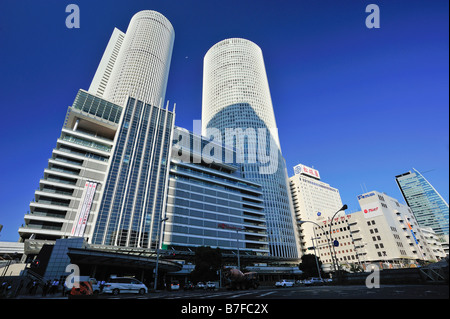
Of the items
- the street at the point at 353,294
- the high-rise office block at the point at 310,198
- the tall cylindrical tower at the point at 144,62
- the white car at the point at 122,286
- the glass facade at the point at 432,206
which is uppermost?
the tall cylindrical tower at the point at 144,62

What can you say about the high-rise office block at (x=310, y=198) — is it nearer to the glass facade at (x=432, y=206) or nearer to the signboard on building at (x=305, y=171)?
the signboard on building at (x=305, y=171)

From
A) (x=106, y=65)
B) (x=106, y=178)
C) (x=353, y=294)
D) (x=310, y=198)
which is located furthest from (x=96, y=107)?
(x=310, y=198)

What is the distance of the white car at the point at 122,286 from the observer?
22.0 metres

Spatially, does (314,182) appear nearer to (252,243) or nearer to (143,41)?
(252,243)

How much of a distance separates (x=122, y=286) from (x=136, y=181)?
47.9 metres

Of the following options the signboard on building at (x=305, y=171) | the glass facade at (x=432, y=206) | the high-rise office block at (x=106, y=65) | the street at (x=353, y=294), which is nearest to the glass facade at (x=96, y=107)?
the high-rise office block at (x=106, y=65)

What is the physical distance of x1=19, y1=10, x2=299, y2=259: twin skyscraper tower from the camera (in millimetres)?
59875

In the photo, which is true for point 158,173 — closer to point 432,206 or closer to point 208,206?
point 208,206

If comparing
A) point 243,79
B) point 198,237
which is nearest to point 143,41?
point 243,79

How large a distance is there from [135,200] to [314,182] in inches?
5253

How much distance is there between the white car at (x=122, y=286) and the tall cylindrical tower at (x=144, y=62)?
105 metres

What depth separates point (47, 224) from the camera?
57.4m

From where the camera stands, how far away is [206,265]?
3950cm
